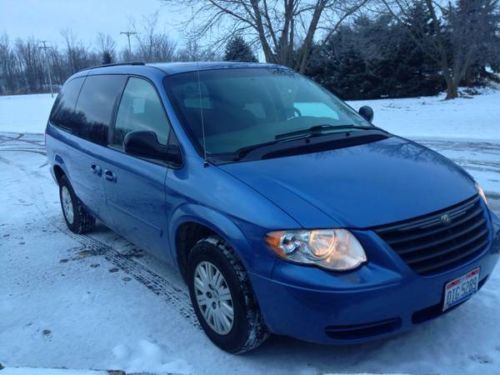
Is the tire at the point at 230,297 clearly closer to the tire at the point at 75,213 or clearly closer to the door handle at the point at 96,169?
the door handle at the point at 96,169

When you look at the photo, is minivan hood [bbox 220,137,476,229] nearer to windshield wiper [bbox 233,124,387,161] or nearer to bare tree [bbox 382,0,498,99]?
windshield wiper [bbox 233,124,387,161]

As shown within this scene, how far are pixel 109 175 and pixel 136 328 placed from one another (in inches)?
53.3

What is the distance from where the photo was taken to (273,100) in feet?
12.8

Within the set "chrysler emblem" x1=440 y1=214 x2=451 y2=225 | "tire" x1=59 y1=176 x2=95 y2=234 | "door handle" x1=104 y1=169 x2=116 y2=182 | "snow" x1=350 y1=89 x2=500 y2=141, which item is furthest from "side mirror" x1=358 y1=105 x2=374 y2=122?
"snow" x1=350 y1=89 x2=500 y2=141

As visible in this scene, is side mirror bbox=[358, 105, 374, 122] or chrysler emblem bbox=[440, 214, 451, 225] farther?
side mirror bbox=[358, 105, 374, 122]

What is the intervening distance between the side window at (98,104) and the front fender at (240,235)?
66.3 inches

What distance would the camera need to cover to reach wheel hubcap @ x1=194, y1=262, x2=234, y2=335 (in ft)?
9.58

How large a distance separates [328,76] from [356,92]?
96.6 inches

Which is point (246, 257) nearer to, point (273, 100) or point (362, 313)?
point (362, 313)

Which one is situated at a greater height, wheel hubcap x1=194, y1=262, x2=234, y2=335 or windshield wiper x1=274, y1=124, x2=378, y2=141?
windshield wiper x1=274, y1=124, x2=378, y2=141

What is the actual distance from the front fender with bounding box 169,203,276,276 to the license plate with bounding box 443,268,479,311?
96 cm

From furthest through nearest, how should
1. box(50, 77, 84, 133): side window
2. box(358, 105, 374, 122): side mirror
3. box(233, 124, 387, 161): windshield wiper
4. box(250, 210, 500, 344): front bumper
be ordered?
box(50, 77, 84, 133): side window, box(358, 105, 374, 122): side mirror, box(233, 124, 387, 161): windshield wiper, box(250, 210, 500, 344): front bumper

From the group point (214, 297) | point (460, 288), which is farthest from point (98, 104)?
point (460, 288)

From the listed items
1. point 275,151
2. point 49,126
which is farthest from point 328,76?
point 275,151
